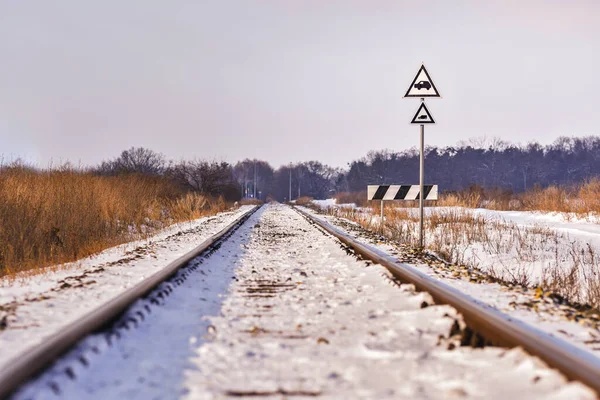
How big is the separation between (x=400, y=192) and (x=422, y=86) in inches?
168

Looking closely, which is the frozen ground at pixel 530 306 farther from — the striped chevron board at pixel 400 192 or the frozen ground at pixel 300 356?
the striped chevron board at pixel 400 192

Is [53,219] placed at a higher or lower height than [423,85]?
lower

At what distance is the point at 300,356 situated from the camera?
2.62m

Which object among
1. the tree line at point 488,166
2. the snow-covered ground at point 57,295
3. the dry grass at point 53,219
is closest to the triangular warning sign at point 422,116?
the snow-covered ground at point 57,295

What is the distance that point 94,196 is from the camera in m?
10.7

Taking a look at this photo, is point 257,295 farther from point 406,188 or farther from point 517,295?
point 406,188

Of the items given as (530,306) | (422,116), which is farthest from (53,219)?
(530,306)

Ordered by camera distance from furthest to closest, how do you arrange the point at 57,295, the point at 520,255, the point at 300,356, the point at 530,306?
the point at 520,255, the point at 57,295, the point at 530,306, the point at 300,356

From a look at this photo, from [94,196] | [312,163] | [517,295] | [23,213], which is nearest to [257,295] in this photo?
[517,295]

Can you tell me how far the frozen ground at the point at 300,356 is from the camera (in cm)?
208

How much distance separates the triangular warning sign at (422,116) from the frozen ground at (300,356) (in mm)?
4881

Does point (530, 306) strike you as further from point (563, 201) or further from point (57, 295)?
point (563, 201)

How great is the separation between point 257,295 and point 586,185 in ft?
51.3

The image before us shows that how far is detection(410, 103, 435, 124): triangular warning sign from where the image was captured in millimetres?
8625
